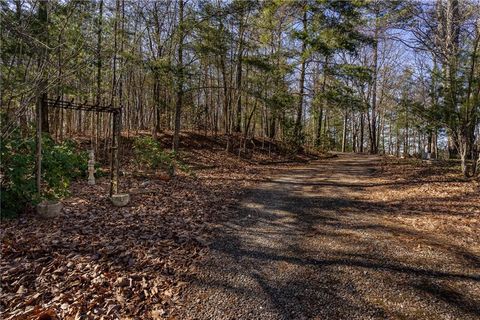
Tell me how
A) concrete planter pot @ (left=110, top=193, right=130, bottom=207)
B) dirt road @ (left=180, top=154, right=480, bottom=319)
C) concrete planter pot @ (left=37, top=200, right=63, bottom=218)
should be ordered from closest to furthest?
1. dirt road @ (left=180, top=154, right=480, bottom=319)
2. concrete planter pot @ (left=37, top=200, right=63, bottom=218)
3. concrete planter pot @ (left=110, top=193, right=130, bottom=207)

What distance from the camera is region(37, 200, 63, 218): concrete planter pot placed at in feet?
14.7

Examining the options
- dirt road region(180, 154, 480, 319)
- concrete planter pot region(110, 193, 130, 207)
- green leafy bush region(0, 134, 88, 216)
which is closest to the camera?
dirt road region(180, 154, 480, 319)

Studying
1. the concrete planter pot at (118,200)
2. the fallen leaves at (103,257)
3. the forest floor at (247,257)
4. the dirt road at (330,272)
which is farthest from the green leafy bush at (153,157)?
the dirt road at (330,272)

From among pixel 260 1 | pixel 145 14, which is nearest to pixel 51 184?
pixel 145 14

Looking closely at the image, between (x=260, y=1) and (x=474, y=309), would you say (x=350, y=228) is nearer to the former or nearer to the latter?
(x=474, y=309)

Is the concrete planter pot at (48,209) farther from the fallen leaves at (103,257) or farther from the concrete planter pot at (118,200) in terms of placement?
the concrete planter pot at (118,200)

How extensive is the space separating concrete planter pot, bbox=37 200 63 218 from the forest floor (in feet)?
0.54

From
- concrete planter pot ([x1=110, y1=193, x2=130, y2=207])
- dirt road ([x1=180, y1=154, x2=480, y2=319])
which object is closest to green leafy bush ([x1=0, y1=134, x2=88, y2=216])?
concrete planter pot ([x1=110, y1=193, x2=130, y2=207])

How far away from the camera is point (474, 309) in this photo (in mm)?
2531

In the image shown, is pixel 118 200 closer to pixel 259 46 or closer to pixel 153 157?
pixel 153 157

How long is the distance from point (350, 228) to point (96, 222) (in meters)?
4.02

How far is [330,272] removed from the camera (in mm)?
3162

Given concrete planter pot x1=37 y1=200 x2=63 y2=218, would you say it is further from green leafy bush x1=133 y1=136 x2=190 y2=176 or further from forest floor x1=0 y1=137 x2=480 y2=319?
green leafy bush x1=133 y1=136 x2=190 y2=176

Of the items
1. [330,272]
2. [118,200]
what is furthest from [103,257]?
[330,272]
